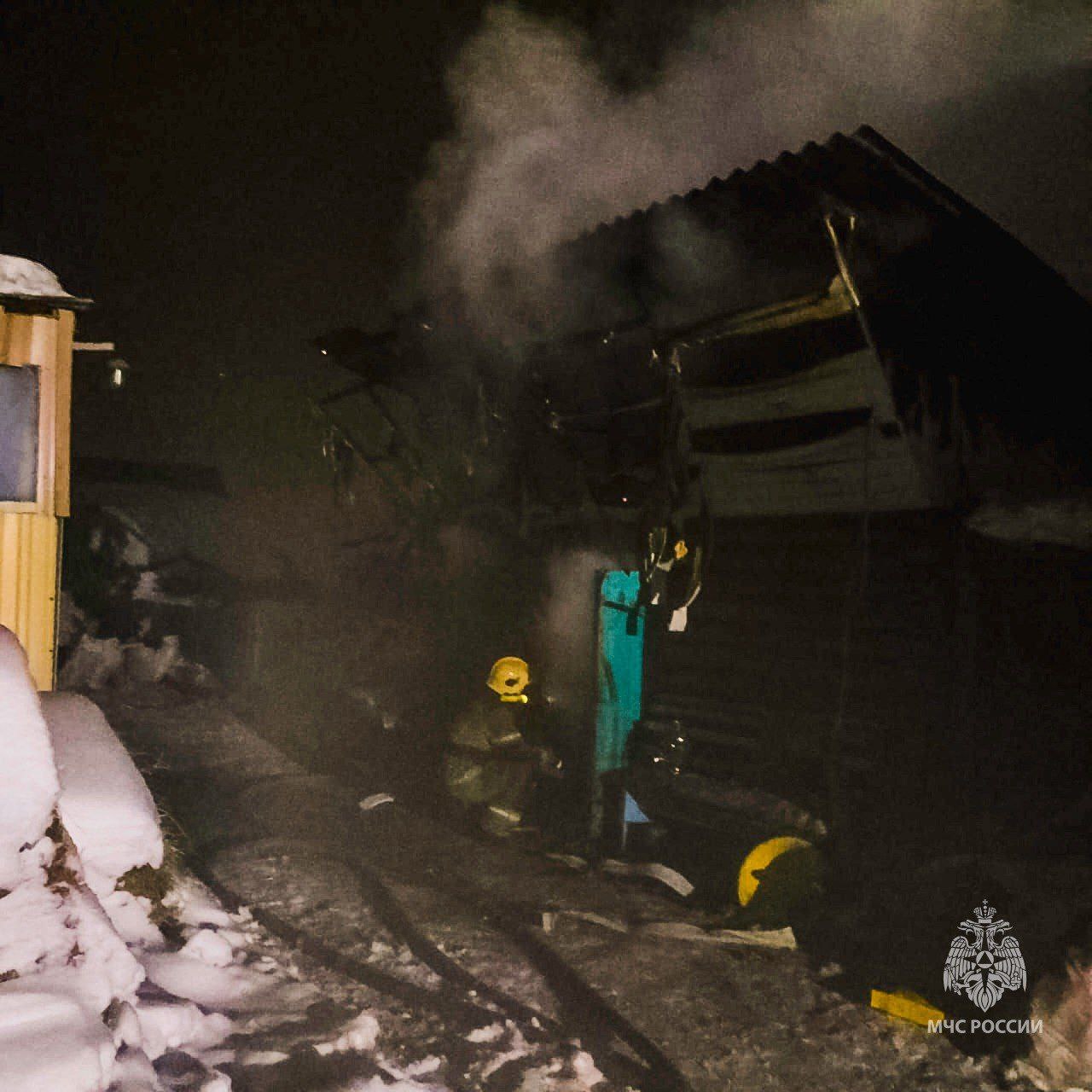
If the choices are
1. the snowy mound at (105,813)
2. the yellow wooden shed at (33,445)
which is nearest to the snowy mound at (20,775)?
the snowy mound at (105,813)

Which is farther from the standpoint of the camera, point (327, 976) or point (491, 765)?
point (491, 765)

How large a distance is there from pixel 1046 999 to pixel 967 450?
3.80 metres

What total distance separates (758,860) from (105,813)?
5145mm

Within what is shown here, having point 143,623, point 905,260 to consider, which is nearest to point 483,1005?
point 905,260

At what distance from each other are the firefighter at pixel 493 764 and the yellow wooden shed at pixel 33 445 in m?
4.12

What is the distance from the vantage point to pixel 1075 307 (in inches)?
260

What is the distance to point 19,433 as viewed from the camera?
24.3ft

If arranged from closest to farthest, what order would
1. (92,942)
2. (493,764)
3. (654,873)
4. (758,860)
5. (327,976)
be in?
(92,942), (327,976), (758,860), (654,873), (493,764)

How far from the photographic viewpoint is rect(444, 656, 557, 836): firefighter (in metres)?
8.81

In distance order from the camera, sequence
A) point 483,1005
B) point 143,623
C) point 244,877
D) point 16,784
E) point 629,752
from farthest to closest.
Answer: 1. point 143,623
2. point 629,752
3. point 244,877
4. point 483,1005
5. point 16,784

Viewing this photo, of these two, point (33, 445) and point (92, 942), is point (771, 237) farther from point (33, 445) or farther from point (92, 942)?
point (33, 445)

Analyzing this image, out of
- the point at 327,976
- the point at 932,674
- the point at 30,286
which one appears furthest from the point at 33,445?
the point at 932,674

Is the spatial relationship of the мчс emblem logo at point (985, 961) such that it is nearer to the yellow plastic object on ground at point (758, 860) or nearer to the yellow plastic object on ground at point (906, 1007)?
the yellow plastic object on ground at point (906, 1007)

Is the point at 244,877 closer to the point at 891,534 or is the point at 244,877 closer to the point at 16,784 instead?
the point at 16,784
